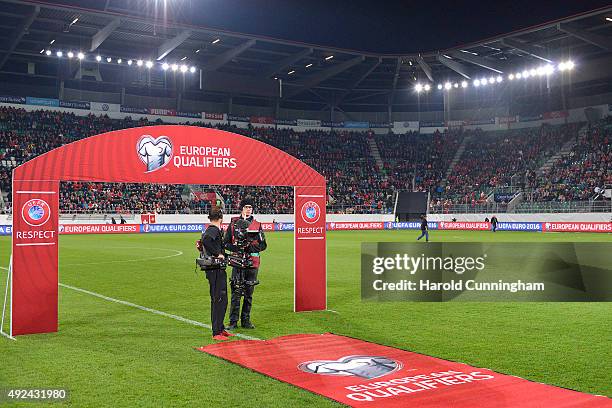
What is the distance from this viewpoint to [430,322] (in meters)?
11.1

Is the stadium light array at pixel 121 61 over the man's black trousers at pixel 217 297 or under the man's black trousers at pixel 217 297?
over

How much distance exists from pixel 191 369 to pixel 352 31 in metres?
51.7

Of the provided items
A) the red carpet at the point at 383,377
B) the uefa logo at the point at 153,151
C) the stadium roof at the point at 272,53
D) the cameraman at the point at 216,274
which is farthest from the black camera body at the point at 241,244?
the stadium roof at the point at 272,53

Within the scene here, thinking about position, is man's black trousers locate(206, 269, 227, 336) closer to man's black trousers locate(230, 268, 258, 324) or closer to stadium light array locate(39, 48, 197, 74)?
man's black trousers locate(230, 268, 258, 324)

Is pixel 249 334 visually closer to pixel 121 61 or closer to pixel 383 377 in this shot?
pixel 383 377

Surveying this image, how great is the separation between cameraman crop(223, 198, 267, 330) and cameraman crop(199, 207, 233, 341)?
21.2 inches

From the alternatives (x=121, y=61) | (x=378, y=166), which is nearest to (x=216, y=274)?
(x=121, y=61)

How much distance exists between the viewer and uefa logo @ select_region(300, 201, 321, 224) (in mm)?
12711

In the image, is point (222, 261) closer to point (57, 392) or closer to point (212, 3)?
point (57, 392)

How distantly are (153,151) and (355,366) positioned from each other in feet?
18.4

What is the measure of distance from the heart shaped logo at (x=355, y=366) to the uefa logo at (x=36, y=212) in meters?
5.40

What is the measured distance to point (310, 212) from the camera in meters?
12.8

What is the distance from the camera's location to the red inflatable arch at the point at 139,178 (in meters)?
10.1

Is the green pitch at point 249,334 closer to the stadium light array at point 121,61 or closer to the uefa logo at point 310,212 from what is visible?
the uefa logo at point 310,212
